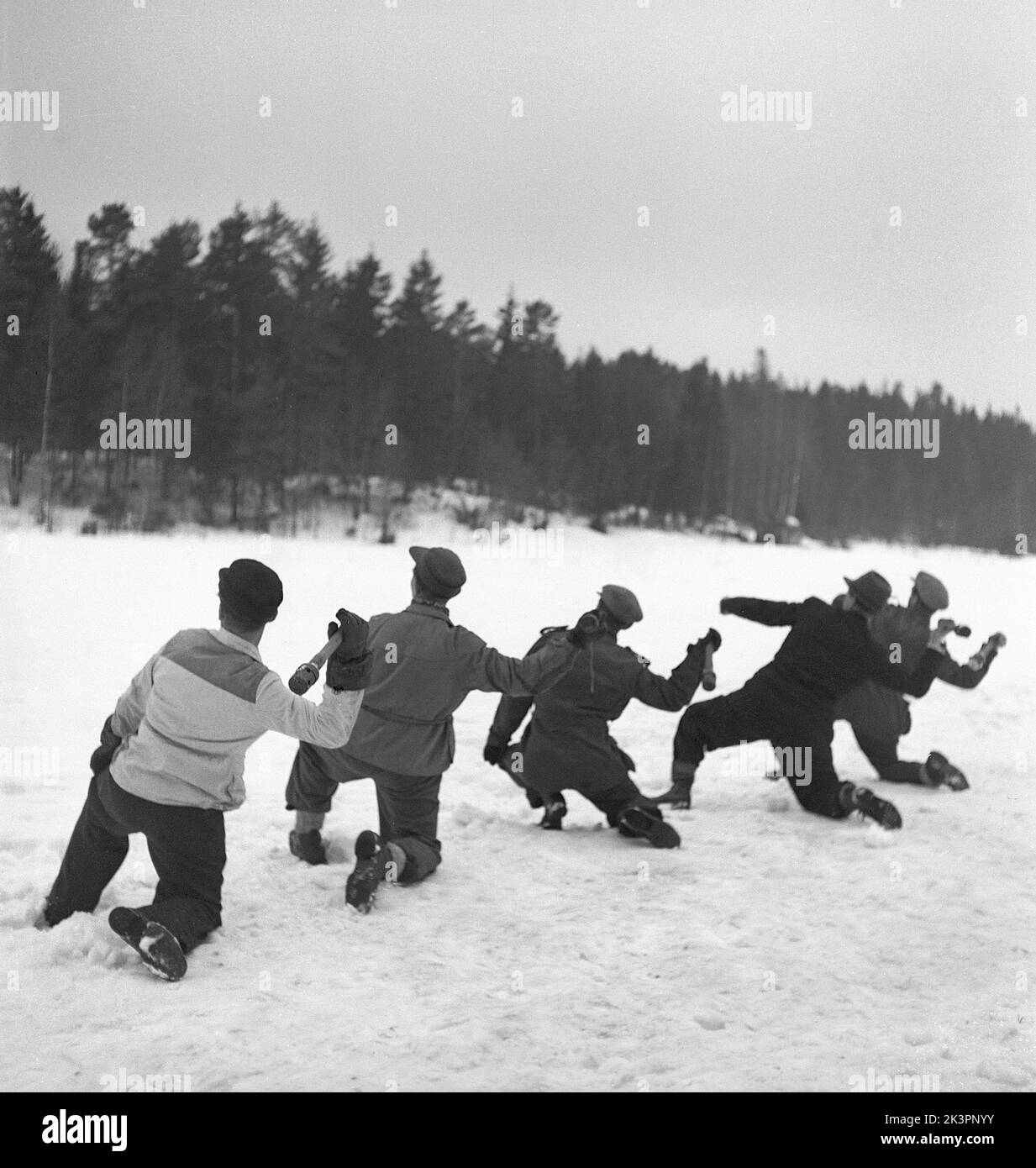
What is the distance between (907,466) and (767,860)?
6223 centimetres

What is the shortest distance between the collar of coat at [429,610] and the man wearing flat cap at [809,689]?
2270 mm

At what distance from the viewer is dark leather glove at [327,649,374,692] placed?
3.96 metres

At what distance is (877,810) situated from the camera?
6.49 meters

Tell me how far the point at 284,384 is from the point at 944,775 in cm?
2192

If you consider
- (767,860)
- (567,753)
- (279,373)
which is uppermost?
(279,373)

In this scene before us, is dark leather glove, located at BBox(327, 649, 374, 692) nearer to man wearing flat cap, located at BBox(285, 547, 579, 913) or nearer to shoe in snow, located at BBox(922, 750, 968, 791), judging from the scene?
man wearing flat cap, located at BBox(285, 547, 579, 913)

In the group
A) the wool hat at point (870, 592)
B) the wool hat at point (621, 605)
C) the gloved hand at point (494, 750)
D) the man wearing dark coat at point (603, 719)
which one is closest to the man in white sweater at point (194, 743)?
the man wearing dark coat at point (603, 719)

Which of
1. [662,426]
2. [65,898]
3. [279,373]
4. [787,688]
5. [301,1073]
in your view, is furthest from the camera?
[662,426]

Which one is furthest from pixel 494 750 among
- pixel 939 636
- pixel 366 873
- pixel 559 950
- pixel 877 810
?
pixel 939 636

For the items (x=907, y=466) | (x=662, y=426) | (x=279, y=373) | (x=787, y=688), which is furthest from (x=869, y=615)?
(x=907, y=466)

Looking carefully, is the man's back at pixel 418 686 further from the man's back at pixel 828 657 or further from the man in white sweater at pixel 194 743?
the man's back at pixel 828 657
